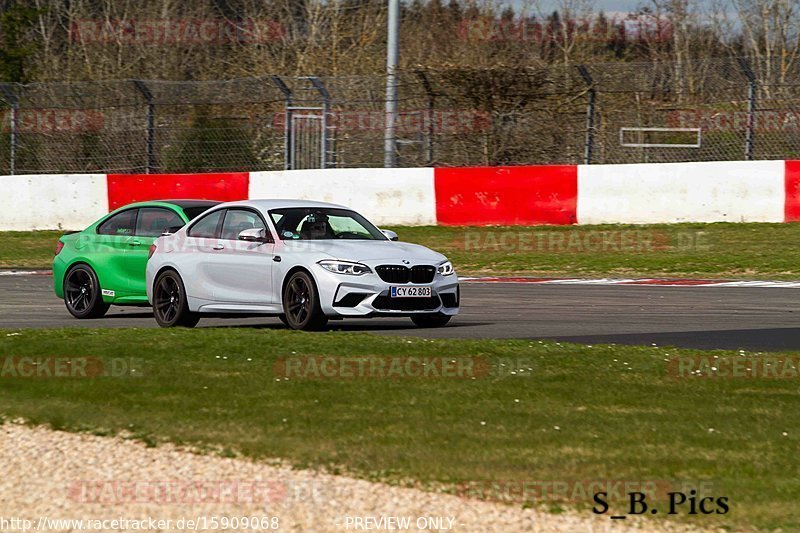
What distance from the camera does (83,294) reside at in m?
14.8

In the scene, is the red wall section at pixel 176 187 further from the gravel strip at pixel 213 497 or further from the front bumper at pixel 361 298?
the gravel strip at pixel 213 497

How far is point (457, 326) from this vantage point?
1309 centimetres

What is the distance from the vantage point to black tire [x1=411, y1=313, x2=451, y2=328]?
12859 millimetres

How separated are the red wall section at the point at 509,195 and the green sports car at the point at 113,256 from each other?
8.98 m

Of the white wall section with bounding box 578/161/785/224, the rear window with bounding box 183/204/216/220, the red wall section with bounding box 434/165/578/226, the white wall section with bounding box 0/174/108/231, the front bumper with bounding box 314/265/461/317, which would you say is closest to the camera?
the front bumper with bounding box 314/265/461/317

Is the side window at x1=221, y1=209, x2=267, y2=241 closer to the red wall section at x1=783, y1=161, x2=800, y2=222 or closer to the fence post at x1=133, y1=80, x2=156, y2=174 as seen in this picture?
the red wall section at x1=783, y1=161, x2=800, y2=222

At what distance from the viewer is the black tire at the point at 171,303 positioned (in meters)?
13.1

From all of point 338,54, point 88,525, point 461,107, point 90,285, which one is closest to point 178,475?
point 88,525

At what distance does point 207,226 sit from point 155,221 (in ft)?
5.19

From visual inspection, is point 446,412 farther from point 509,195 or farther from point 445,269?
point 509,195

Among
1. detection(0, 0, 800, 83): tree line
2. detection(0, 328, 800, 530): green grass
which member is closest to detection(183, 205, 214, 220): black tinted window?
detection(0, 328, 800, 530): green grass

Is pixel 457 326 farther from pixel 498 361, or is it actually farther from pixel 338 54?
pixel 338 54

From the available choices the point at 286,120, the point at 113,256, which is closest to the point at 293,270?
the point at 113,256

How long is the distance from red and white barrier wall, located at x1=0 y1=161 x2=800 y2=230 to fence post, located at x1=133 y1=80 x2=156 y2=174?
3.71 ft
